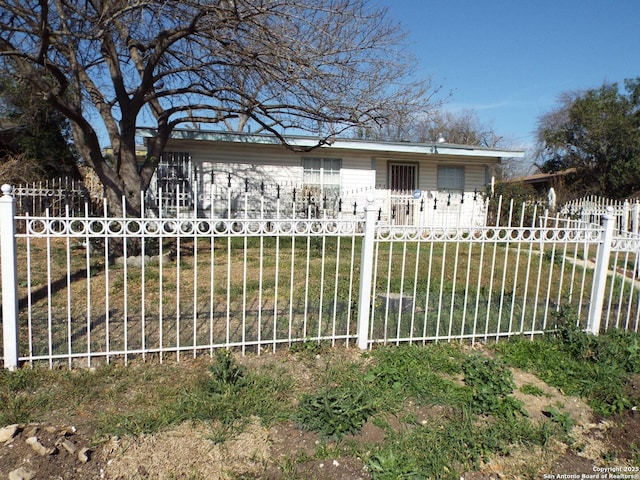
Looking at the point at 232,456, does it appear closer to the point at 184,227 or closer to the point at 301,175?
the point at 184,227

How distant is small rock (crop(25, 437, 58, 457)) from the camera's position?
2.35 metres

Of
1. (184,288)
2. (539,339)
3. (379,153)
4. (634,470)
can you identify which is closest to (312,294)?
(184,288)

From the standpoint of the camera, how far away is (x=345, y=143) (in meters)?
12.3

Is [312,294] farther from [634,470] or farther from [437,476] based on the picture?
[634,470]

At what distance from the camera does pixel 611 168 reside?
19.7m

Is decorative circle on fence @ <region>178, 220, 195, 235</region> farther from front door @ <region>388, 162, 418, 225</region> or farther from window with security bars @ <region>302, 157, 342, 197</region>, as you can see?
front door @ <region>388, 162, 418, 225</region>

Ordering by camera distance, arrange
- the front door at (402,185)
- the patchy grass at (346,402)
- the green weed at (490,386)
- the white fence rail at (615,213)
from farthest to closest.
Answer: the front door at (402,185) → the white fence rail at (615,213) → the green weed at (490,386) → the patchy grass at (346,402)

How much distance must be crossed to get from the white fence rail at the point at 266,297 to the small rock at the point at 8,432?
90 cm

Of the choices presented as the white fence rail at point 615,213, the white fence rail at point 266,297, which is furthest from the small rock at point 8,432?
the white fence rail at point 615,213

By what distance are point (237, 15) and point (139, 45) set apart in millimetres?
3346

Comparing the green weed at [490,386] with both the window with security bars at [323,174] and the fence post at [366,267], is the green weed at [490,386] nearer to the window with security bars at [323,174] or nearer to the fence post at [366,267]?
the fence post at [366,267]

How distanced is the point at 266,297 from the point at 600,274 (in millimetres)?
4147

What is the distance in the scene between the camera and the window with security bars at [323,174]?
1275cm

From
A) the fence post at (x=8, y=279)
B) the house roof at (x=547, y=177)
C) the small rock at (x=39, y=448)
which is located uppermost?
the house roof at (x=547, y=177)
